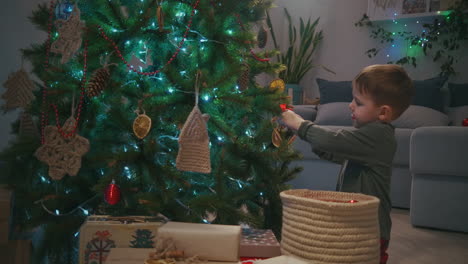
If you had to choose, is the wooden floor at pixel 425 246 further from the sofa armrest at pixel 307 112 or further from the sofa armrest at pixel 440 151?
the sofa armrest at pixel 307 112

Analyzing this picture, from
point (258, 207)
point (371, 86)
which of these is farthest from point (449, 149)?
point (258, 207)

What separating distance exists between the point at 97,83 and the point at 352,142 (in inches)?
27.5

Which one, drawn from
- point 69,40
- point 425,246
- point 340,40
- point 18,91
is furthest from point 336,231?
point 340,40

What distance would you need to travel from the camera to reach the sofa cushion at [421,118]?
275cm

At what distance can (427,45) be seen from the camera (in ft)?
11.1

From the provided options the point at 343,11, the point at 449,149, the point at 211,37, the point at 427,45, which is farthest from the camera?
the point at 343,11

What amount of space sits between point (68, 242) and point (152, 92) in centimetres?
46

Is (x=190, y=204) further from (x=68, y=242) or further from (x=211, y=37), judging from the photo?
(x=211, y=37)

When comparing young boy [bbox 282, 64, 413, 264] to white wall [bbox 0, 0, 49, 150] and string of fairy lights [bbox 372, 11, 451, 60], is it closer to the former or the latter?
white wall [bbox 0, 0, 49, 150]

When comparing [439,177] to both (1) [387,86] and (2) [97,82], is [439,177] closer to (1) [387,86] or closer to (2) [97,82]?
(1) [387,86]

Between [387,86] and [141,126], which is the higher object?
[387,86]

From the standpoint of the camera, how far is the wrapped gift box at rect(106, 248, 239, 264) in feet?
2.84

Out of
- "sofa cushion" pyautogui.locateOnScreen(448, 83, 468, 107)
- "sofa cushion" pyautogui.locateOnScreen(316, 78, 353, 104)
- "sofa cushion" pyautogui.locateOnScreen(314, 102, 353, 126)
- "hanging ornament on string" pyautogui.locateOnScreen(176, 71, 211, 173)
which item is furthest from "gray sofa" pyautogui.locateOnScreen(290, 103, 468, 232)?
"hanging ornament on string" pyautogui.locateOnScreen(176, 71, 211, 173)

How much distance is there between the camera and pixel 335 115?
3062 millimetres
